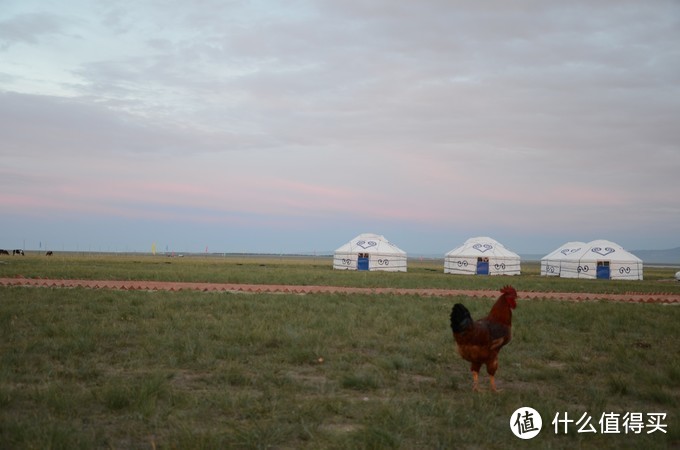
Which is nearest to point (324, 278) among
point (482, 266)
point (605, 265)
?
point (482, 266)

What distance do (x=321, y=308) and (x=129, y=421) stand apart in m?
10.2

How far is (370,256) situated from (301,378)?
42738 millimetres

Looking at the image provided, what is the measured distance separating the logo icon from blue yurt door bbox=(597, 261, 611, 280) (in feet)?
146

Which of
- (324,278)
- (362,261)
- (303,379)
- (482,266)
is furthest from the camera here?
(362,261)

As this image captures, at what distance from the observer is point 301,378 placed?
26.2 ft

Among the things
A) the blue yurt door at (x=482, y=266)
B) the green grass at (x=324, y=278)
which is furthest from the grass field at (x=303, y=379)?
the blue yurt door at (x=482, y=266)

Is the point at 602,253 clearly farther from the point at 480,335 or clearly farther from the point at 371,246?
the point at 480,335

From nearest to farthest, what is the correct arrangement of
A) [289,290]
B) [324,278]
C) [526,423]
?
[526,423] < [289,290] < [324,278]

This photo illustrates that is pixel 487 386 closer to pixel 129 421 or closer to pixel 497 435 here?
pixel 497 435

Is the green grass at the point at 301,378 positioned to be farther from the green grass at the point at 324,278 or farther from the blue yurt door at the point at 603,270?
the blue yurt door at the point at 603,270

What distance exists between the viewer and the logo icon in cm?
560

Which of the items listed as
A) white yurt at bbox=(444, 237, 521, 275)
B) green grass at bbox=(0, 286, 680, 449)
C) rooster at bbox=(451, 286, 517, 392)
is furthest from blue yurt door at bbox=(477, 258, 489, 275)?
rooster at bbox=(451, 286, 517, 392)

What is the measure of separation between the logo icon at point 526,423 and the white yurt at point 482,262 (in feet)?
144

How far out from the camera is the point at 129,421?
5.67 metres
